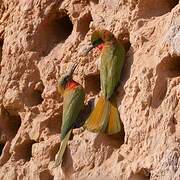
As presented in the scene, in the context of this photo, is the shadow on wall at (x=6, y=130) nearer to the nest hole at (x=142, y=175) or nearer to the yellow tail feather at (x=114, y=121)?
the yellow tail feather at (x=114, y=121)

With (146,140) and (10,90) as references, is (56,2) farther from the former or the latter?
(146,140)

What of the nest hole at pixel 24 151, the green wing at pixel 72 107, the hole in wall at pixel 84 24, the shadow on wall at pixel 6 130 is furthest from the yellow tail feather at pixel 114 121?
the shadow on wall at pixel 6 130

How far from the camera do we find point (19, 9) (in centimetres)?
398

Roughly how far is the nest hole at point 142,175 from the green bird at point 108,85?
256 millimetres

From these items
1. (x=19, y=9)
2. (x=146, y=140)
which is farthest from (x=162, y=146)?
(x=19, y=9)

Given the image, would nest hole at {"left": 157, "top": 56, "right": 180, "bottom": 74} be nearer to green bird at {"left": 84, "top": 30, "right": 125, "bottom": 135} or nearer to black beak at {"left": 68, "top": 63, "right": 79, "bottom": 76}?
green bird at {"left": 84, "top": 30, "right": 125, "bottom": 135}

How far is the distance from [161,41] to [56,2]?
0.86 m

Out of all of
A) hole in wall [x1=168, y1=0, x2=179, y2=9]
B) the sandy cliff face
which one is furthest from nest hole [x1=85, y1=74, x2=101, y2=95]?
hole in wall [x1=168, y1=0, x2=179, y2=9]

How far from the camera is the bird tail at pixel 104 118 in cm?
325

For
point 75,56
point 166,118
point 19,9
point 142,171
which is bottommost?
point 142,171

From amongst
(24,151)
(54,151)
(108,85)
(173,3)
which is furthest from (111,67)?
(24,151)

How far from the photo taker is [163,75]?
310 centimetres

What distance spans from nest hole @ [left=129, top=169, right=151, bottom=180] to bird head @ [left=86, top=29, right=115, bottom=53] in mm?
631

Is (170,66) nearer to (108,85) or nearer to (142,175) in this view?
(108,85)
